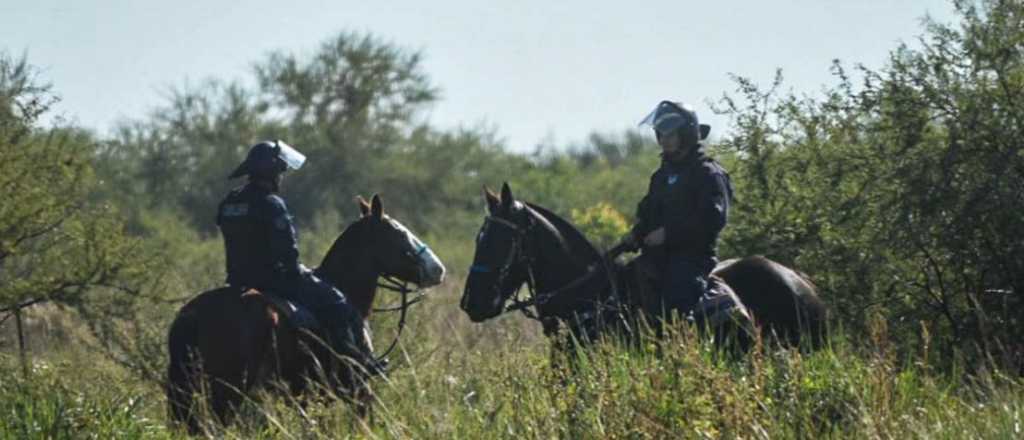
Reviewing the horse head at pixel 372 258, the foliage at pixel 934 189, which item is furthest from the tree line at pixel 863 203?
the horse head at pixel 372 258

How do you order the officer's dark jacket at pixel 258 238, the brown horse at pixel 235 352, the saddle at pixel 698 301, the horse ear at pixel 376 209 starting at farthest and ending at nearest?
the horse ear at pixel 376 209 → the officer's dark jacket at pixel 258 238 → the brown horse at pixel 235 352 → the saddle at pixel 698 301

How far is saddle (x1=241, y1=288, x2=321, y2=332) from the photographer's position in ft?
46.4

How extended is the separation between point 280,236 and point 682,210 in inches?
103

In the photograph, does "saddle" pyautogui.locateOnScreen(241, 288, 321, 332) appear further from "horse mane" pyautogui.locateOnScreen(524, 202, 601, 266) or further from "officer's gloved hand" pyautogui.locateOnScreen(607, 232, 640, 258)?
"officer's gloved hand" pyautogui.locateOnScreen(607, 232, 640, 258)

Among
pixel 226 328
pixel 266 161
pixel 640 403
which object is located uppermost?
pixel 266 161

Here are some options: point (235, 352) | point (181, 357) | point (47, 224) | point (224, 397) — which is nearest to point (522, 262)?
point (235, 352)

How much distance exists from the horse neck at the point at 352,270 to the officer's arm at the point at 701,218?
97.2 inches

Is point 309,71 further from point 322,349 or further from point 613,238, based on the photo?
point 322,349

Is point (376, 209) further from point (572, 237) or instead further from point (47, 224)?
point (47, 224)

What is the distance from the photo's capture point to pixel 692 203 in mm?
13844

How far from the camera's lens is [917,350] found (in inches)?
570

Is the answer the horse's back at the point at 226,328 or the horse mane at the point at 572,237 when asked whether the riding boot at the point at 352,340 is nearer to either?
the horse's back at the point at 226,328

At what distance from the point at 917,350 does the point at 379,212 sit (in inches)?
151

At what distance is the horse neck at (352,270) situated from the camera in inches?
601
